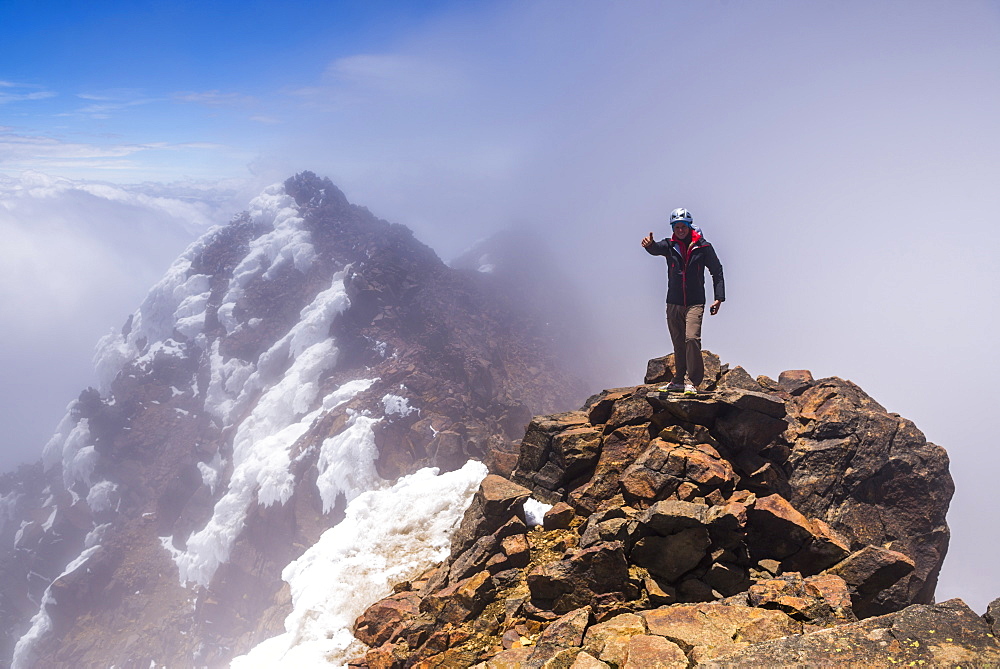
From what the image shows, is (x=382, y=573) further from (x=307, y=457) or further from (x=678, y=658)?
(x=307, y=457)

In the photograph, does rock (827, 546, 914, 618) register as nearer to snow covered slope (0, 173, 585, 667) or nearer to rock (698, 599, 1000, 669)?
rock (698, 599, 1000, 669)

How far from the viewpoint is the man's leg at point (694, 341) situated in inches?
537

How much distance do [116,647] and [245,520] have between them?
21731 mm

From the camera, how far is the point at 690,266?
13.5m

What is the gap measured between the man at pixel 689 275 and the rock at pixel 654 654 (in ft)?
24.3

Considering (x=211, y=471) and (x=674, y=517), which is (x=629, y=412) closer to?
(x=674, y=517)

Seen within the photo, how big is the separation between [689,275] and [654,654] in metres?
9.18

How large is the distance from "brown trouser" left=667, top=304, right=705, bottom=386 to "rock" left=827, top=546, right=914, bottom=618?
5.44 meters

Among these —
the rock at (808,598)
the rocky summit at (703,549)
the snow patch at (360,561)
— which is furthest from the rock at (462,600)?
the rock at (808,598)

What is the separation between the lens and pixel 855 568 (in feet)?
32.6

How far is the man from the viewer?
13414 millimetres

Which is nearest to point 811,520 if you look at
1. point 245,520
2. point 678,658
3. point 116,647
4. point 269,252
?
point 678,658

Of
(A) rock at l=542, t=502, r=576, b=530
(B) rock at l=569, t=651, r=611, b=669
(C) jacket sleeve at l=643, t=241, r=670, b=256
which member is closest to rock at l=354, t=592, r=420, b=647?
(A) rock at l=542, t=502, r=576, b=530

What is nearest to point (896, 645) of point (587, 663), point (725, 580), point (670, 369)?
point (725, 580)
